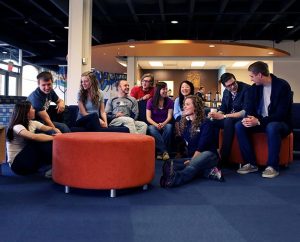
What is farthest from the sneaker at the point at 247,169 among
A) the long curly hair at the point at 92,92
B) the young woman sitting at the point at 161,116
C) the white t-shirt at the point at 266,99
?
the long curly hair at the point at 92,92

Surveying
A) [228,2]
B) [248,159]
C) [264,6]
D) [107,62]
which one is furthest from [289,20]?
[248,159]

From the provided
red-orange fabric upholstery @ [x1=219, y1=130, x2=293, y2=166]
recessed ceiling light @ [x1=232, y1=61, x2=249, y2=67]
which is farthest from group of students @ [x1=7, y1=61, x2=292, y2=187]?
recessed ceiling light @ [x1=232, y1=61, x2=249, y2=67]

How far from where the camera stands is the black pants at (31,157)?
3623 mm

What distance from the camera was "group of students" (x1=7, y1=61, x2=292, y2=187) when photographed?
363cm

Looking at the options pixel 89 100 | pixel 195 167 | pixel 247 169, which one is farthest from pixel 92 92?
pixel 247 169

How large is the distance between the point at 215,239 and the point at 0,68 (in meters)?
14.4

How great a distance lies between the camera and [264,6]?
30.1 ft

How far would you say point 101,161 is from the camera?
2877 millimetres

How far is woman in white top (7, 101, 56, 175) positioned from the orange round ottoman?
0.66 metres

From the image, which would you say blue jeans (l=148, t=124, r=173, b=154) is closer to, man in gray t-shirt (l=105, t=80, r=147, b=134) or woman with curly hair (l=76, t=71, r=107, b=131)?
man in gray t-shirt (l=105, t=80, r=147, b=134)

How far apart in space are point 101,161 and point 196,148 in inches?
53.3

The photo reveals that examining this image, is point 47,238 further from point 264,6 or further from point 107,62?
point 107,62

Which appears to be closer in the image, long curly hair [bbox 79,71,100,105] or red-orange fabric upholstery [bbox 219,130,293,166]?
red-orange fabric upholstery [bbox 219,130,293,166]

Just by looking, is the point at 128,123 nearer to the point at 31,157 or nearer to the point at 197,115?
the point at 197,115
